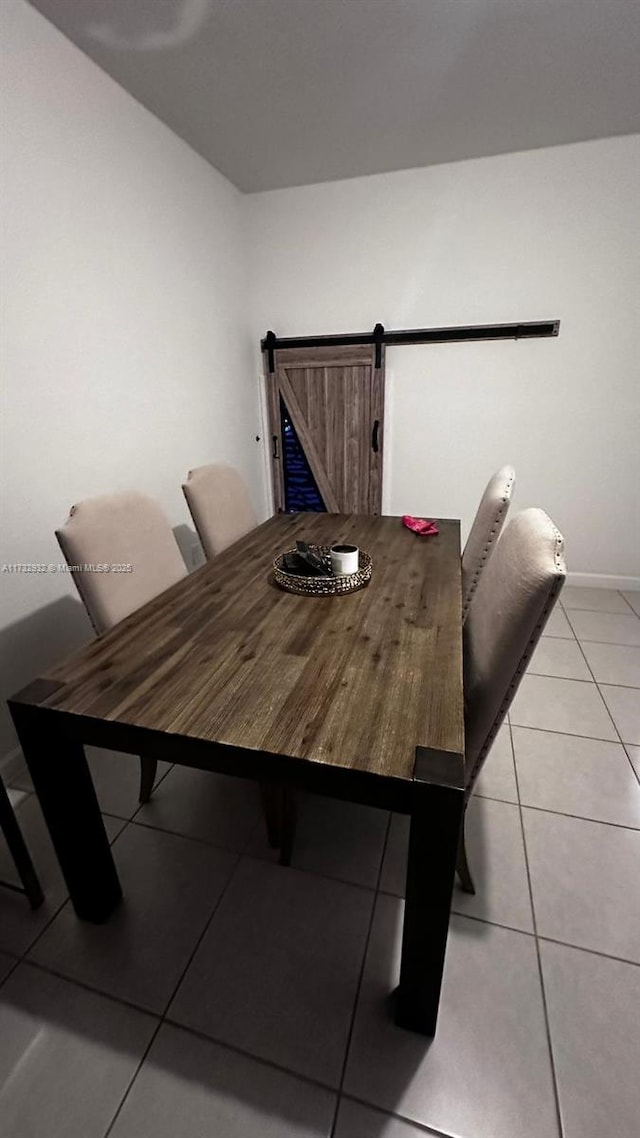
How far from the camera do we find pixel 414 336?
2836mm

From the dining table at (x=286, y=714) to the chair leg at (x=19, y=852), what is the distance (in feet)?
0.48

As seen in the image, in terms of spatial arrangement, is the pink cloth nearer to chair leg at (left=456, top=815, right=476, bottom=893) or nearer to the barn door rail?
chair leg at (left=456, top=815, right=476, bottom=893)

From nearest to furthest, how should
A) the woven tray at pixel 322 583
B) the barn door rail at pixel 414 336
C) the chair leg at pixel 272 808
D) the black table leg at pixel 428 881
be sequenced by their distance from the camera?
the black table leg at pixel 428 881 → the chair leg at pixel 272 808 → the woven tray at pixel 322 583 → the barn door rail at pixel 414 336

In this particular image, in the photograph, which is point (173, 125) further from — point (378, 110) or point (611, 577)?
point (611, 577)

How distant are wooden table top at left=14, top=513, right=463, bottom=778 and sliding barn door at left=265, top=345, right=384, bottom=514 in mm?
1844

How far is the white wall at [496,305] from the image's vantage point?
249 centimetres

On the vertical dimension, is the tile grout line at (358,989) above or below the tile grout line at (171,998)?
below

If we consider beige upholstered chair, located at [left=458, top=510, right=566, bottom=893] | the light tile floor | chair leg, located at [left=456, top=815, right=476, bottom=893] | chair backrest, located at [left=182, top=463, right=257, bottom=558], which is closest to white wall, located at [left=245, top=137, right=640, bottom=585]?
chair backrest, located at [left=182, top=463, right=257, bottom=558]

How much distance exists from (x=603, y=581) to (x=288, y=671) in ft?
9.32

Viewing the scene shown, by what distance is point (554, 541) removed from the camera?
0.86 m

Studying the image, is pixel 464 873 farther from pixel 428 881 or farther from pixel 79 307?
pixel 79 307

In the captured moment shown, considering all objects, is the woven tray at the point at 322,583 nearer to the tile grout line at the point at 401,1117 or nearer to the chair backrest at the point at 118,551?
the chair backrest at the point at 118,551

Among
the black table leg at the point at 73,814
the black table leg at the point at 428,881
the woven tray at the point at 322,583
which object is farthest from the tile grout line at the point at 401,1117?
the woven tray at the point at 322,583

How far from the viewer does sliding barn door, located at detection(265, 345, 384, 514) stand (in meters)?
3.00
